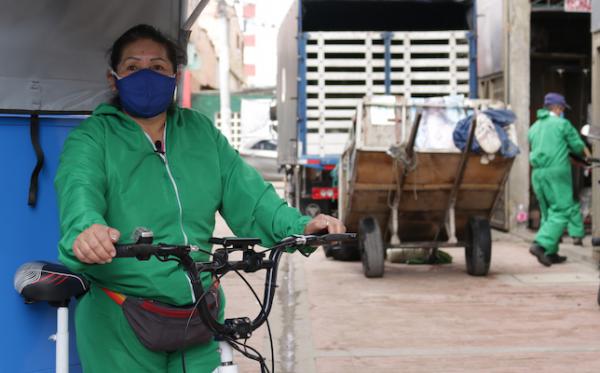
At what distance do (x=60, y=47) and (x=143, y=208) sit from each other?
1.20 m

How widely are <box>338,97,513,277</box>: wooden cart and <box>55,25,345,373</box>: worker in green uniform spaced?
18.9 feet

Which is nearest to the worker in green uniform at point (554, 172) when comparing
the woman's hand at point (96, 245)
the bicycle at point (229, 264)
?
the bicycle at point (229, 264)

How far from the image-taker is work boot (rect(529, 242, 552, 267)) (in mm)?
10987

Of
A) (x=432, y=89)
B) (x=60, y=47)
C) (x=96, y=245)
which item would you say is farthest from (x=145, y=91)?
(x=432, y=89)

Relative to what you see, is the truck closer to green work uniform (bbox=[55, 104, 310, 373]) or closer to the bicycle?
green work uniform (bbox=[55, 104, 310, 373])

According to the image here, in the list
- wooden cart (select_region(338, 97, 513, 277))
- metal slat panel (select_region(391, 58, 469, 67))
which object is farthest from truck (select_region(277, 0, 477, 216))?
wooden cart (select_region(338, 97, 513, 277))

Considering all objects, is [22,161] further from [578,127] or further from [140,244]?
[578,127]

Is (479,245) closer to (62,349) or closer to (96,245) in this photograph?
(62,349)

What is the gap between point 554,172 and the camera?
1112 centimetres

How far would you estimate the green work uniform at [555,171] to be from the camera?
11039 millimetres

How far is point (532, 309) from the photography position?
8.31 meters

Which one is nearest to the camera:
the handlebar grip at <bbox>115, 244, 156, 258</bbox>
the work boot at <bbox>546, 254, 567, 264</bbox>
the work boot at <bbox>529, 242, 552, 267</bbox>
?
the handlebar grip at <bbox>115, 244, 156, 258</bbox>

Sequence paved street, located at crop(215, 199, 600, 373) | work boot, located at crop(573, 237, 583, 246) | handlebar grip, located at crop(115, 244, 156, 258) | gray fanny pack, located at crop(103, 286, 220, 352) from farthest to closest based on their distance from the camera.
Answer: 1. work boot, located at crop(573, 237, 583, 246)
2. paved street, located at crop(215, 199, 600, 373)
3. gray fanny pack, located at crop(103, 286, 220, 352)
4. handlebar grip, located at crop(115, 244, 156, 258)

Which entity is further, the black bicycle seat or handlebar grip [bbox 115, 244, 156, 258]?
the black bicycle seat
